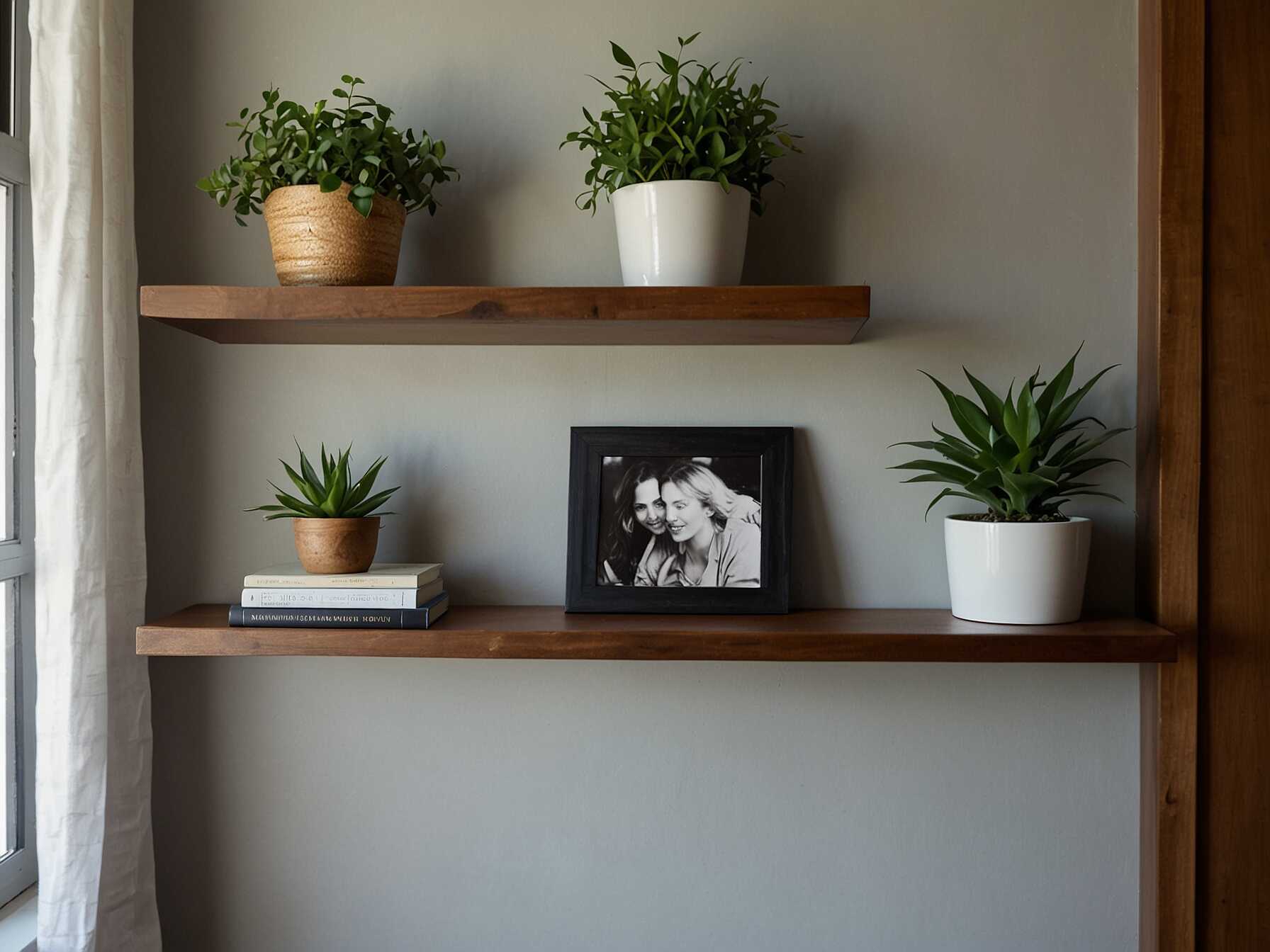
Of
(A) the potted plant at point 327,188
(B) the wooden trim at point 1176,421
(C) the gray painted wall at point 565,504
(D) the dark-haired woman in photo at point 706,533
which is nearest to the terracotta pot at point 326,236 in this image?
(A) the potted plant at point 327,188

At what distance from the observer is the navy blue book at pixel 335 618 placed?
118cm

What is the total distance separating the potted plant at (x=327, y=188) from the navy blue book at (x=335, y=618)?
0.42m

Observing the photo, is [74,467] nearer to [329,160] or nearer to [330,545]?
[330,545]

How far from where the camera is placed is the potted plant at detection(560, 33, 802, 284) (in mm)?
1168

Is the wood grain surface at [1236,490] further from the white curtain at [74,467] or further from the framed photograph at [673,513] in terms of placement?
the white curtain at [74,467]

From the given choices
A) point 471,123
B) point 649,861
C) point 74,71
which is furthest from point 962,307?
point 74,71

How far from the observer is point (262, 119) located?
3.99 feet

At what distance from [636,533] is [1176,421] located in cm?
74

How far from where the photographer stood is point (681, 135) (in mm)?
1180

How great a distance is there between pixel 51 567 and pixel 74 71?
0.60 meters

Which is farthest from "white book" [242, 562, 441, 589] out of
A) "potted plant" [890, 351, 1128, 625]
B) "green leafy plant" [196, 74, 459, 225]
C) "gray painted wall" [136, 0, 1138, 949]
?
"potted plant" [890, 351, 1128, 625]

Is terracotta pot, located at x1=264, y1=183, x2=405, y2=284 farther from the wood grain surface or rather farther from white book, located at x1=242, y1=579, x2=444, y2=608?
the wood grain surface

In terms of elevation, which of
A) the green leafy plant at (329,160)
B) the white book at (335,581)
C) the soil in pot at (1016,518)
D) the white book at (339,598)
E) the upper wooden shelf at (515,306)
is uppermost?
the green leafy plant at (329,160)

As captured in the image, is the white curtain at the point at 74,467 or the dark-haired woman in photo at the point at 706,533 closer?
the white curtain at the point at 74,467
